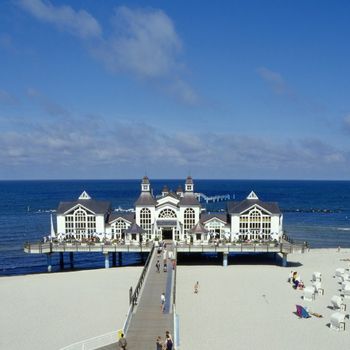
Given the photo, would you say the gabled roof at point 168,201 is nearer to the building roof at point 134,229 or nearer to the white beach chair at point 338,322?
the building roof at point 134,229

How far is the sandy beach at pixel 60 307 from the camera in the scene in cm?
2367

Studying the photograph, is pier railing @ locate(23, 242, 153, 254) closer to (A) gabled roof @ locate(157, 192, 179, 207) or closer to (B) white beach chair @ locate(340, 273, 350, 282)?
(A) gabled roof @ locate(157, 192, 179, 207)

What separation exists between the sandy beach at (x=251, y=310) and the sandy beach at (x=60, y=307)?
4.11 meters

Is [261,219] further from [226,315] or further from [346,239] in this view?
[346,239]

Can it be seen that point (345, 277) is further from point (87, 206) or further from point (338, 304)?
point (87, 206)

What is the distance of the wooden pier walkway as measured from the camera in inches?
813

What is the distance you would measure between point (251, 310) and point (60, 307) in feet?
37.4

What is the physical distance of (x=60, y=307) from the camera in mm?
28859

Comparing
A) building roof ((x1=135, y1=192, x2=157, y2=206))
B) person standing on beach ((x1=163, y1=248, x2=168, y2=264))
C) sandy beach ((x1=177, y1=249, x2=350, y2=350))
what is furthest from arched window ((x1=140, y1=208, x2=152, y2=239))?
sandy beach ((x1=177, y1=249, x2=350, y2=350))

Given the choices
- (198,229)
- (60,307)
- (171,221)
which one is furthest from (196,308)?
(171,221)

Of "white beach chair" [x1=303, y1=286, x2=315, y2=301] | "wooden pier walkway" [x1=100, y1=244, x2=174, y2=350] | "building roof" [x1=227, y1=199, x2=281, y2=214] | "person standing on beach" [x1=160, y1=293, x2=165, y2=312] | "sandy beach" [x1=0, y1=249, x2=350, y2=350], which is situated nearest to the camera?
"wooden pier walkway" [x1=100, y1=244, x2=174, y2=350]

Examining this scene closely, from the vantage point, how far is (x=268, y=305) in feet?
96.5

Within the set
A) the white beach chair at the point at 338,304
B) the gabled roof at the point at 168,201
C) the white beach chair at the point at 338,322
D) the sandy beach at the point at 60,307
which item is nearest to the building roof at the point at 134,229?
the gabled roof at the point at 168,201

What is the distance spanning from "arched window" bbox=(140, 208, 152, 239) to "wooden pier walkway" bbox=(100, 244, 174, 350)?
1407 cm
